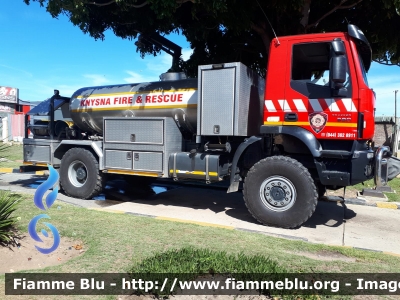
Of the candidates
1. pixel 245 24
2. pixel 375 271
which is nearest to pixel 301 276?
pixel 375 271

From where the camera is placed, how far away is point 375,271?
391cm

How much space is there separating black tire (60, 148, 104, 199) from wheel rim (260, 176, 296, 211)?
3810 millimetres

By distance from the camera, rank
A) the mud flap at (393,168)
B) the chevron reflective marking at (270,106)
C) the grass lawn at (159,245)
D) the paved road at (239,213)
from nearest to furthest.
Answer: the grass lawn at (159,245), the paved road at (239,213), the mud flap at (393,168), the chevron reflective marking at (270,106)

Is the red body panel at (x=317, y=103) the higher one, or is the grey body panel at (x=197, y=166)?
the red body panel at (x=317, y=103)

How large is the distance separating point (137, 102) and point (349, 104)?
429 cm

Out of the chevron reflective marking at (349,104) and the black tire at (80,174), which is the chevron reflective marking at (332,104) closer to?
the chevron reflective marking at (349,104)

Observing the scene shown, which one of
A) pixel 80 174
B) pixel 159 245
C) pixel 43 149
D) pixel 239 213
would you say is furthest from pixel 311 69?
pixel 43 149

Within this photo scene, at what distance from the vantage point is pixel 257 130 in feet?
22.5

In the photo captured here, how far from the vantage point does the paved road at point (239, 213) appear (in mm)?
5564

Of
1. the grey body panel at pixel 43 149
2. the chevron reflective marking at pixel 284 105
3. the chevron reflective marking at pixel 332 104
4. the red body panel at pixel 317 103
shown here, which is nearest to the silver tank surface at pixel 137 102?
the grey body panel at pixel 43 149

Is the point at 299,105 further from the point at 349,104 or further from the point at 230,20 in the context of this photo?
the point at 230,20

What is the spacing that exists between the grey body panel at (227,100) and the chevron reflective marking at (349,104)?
1.71m

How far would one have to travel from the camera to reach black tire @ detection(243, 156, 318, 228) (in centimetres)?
563

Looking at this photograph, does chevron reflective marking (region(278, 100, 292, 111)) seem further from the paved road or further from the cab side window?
the paved road
